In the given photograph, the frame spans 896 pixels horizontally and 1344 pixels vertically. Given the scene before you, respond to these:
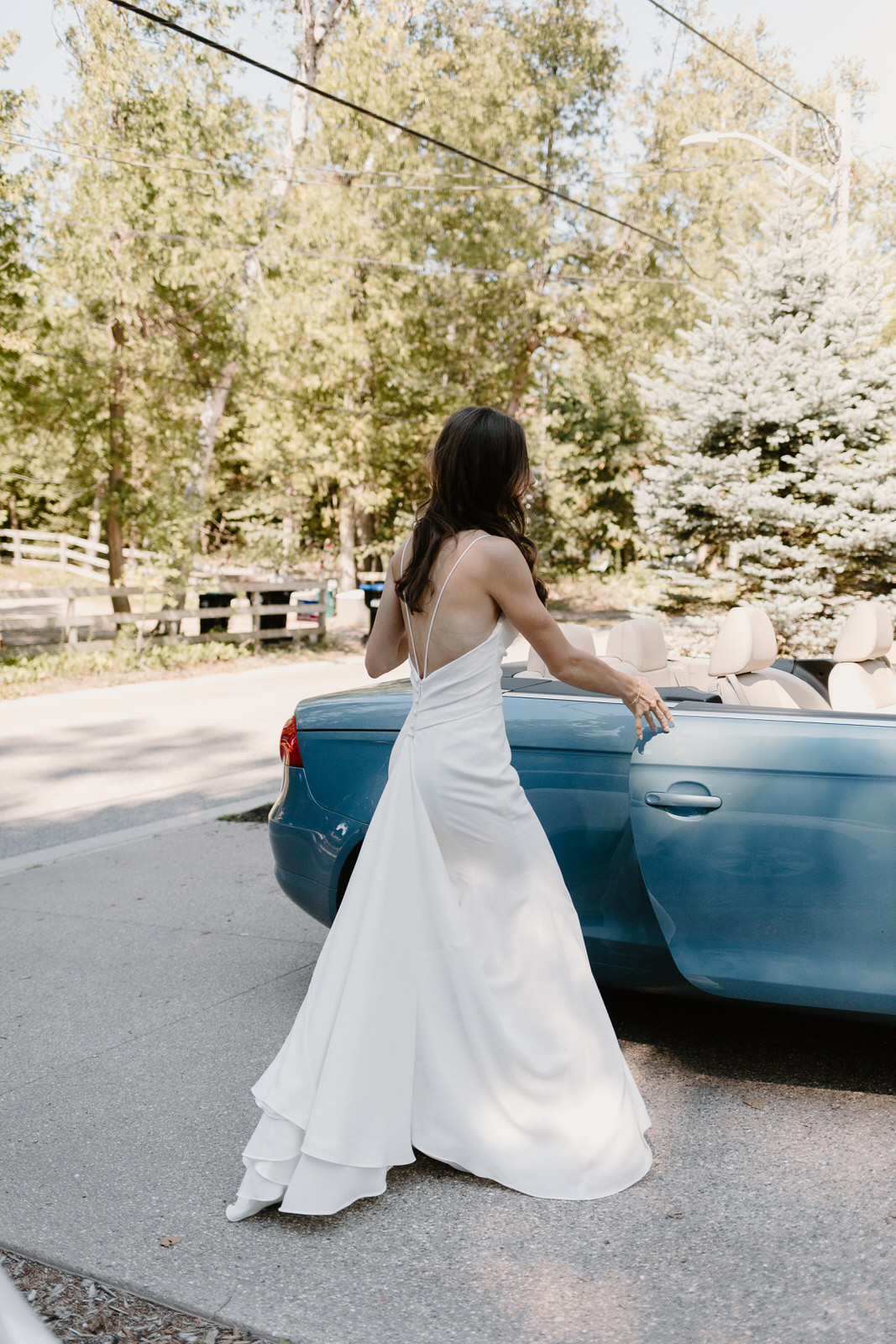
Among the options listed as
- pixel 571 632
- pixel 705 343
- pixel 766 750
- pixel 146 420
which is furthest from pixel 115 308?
pixel 766 750

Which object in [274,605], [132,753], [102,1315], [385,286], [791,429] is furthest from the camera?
[385,286]

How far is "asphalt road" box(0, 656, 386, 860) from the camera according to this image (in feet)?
26.7

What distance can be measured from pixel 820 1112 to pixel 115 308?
1683 centimetres

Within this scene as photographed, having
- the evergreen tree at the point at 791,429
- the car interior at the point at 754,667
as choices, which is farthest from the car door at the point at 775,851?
the evergreen tree at the point at 791,429

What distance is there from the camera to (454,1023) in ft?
9.66

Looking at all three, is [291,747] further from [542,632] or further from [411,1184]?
[411,1184]

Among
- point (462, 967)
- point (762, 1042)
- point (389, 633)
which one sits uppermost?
point (389, 633)

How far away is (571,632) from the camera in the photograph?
4211 mm

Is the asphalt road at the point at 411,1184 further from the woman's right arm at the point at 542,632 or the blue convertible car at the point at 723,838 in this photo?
the woman's right arm at the point at 542,632

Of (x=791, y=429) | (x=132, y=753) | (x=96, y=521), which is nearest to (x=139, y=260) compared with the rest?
(x=132, y=753)

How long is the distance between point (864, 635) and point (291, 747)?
9.05 ft

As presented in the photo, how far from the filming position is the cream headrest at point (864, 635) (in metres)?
5.37

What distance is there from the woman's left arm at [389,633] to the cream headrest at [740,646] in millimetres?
1863

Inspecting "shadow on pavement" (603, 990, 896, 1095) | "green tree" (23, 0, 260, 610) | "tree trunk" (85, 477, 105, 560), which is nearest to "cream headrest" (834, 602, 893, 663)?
"shadow on pavement" (603, 990, 896, 1095)
